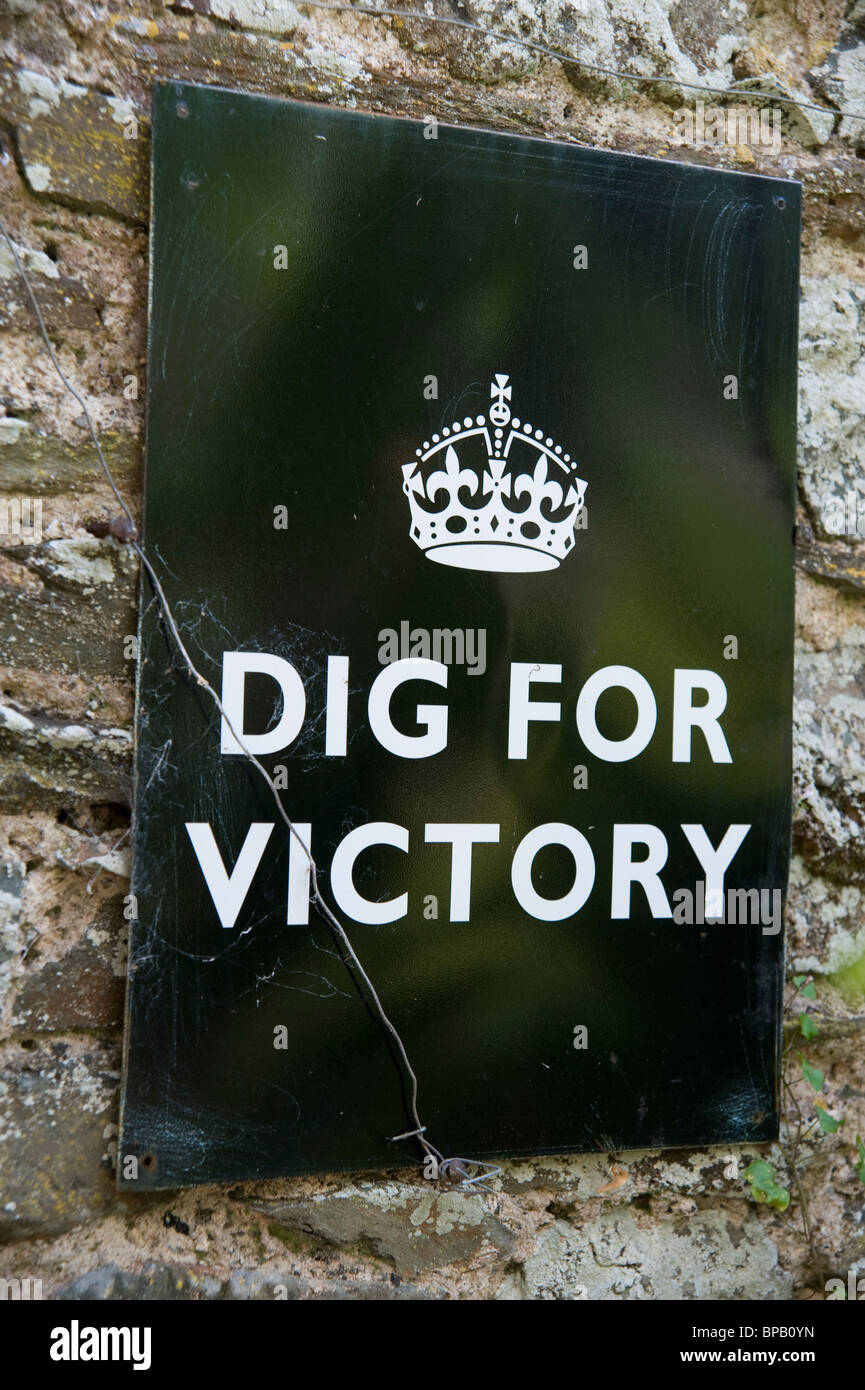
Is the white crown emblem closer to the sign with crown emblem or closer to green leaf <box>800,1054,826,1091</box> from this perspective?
the sign with crown emblem

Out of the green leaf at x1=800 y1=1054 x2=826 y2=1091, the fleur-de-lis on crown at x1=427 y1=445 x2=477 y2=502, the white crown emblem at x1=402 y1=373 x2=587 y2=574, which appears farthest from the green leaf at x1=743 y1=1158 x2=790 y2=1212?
the fleur-de-lis on crown at x1=427 y1=445 x2=477 y2=502

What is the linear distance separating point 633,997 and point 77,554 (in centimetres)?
96

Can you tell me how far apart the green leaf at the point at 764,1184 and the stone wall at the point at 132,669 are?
2cm

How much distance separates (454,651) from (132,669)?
421mm

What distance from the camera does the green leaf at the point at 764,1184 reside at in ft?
4.89

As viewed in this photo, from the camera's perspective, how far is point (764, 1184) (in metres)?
1.49

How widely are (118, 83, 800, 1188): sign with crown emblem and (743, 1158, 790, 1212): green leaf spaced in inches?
2.7

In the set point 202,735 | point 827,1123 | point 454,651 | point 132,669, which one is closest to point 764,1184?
point 827,1123

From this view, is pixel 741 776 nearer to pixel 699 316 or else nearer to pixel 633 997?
pixel 633 997

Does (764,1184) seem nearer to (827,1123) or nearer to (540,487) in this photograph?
(827,1123)

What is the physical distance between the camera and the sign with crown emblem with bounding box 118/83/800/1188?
129 cm

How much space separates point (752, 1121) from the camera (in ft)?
4.88

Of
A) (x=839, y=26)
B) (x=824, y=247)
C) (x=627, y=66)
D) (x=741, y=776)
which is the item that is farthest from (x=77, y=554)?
(x=839, y=26)

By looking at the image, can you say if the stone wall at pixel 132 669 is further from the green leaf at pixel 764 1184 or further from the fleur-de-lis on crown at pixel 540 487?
the fleur-de-lis on crown at pixel 540 487
